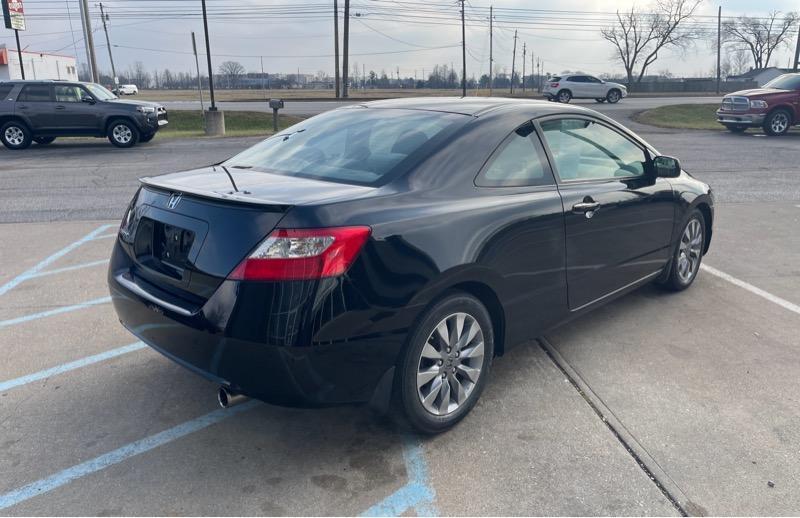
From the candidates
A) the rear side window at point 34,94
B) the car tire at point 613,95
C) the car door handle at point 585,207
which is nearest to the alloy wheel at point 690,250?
the car door handle at point 585,207

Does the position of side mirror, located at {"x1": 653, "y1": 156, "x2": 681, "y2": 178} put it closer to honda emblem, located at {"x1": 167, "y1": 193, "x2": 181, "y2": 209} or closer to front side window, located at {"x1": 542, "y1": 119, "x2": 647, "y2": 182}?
front side window, located at {"x1": 542, "y1": 119, "x2": 647, "y2": 182}

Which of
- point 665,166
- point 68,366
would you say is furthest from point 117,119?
point 665,166

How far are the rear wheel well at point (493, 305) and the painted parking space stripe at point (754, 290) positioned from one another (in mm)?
2808

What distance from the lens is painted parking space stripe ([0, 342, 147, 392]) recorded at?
3.61 metres

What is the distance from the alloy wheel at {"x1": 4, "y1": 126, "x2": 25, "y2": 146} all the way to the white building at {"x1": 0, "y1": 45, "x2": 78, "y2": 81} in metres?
26.7

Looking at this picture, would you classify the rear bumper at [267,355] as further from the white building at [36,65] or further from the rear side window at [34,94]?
the white building at [36,65]

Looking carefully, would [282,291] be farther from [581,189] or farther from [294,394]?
[581,189]

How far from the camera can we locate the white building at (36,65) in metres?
48.5

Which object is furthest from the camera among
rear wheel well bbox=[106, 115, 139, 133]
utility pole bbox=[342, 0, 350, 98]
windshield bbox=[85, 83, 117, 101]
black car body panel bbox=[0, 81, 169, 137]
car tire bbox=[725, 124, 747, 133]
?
utility pole bbox=[342, 0, 350, 98]

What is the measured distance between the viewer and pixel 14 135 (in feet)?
55.7

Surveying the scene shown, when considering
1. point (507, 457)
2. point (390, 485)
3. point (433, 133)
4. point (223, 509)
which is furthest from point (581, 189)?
point (223, 509)

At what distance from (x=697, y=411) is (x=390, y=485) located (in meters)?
1.75

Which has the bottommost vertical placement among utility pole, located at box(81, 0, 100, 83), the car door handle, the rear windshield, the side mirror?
the car door handle

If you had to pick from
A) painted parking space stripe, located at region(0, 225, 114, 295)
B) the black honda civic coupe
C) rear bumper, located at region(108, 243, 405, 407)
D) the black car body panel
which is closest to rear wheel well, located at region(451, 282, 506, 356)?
the black honda civic coupe
